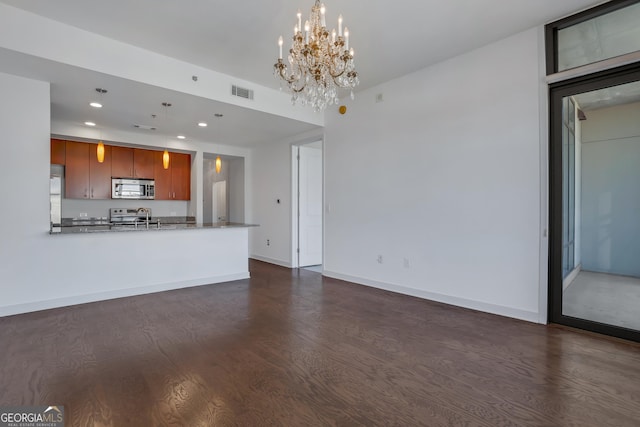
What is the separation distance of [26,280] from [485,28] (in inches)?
231

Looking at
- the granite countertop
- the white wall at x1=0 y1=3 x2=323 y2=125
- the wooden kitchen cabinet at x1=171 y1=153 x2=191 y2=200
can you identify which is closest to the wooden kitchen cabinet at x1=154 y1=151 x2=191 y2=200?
the wooden kitchen cabinet at x1=171 y1=153 x2=191 y2=200

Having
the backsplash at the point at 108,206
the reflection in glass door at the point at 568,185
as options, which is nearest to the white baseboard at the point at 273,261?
the backsplash at the point at 108,206

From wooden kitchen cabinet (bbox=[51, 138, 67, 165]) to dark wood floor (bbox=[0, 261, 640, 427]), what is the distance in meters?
3.53

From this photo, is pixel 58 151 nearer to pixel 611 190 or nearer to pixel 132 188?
pixel 132 188

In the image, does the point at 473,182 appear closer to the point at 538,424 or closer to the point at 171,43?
the point at 538,424

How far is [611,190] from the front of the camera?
298 cm

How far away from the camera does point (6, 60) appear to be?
3.15 meters

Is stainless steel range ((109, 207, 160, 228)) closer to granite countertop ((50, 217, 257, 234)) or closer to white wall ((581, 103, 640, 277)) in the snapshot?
granite countertop ((50, 217, 257, 234))

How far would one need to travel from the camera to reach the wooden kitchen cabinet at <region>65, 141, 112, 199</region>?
5.94 m

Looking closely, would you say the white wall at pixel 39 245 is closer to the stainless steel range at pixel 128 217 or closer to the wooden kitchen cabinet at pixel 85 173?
the stainless steel range at pixel 128 217

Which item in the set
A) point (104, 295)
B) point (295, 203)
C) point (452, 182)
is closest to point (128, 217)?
point (104, 295)

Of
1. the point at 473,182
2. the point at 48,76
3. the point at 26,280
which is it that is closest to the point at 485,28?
the point at 473,182

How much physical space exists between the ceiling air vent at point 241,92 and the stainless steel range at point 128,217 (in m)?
3.67

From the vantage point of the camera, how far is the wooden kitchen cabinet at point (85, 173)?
594 centimetres
